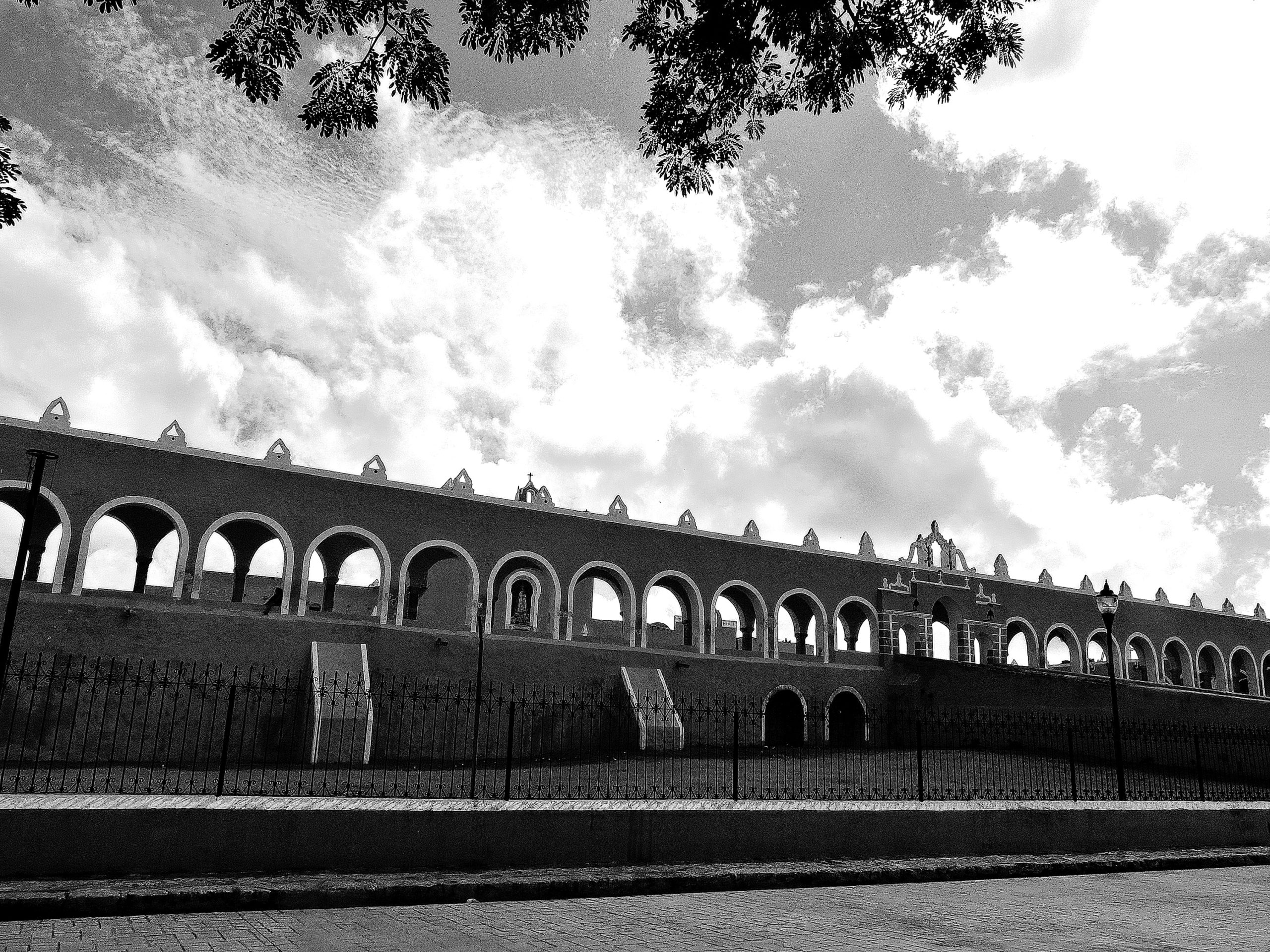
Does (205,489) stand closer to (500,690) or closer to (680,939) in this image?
(500,690)

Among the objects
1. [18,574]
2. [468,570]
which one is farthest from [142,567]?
[18,574]

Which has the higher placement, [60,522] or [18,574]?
[60,522]

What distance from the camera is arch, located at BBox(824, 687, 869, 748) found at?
87.5 ft

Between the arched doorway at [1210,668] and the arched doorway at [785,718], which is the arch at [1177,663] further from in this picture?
the arched doorway at [785,718]

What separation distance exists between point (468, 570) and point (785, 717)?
33.2 feet

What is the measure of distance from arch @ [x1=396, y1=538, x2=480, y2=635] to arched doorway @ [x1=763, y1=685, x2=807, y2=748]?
28.7ft

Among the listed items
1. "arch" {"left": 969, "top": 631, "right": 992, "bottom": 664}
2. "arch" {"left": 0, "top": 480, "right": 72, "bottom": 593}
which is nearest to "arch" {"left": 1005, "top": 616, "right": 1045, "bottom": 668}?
"arch" {"left": 969, "top": 631, "right": 992, "bottom": 664}

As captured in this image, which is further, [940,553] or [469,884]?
[940,553]

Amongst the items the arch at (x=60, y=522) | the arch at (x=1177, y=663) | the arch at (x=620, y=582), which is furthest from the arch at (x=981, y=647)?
the arch at (x=60, y=522)

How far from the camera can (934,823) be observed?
415 inches

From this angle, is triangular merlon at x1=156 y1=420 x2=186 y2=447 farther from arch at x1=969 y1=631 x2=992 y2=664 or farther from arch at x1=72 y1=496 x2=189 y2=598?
arch at x1=969 y1=631 x2=992 y2=664

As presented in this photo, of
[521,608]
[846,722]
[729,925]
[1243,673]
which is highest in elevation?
[521,608]

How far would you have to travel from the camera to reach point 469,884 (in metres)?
7.83

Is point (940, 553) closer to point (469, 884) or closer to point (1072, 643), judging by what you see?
point (1072, 643)
